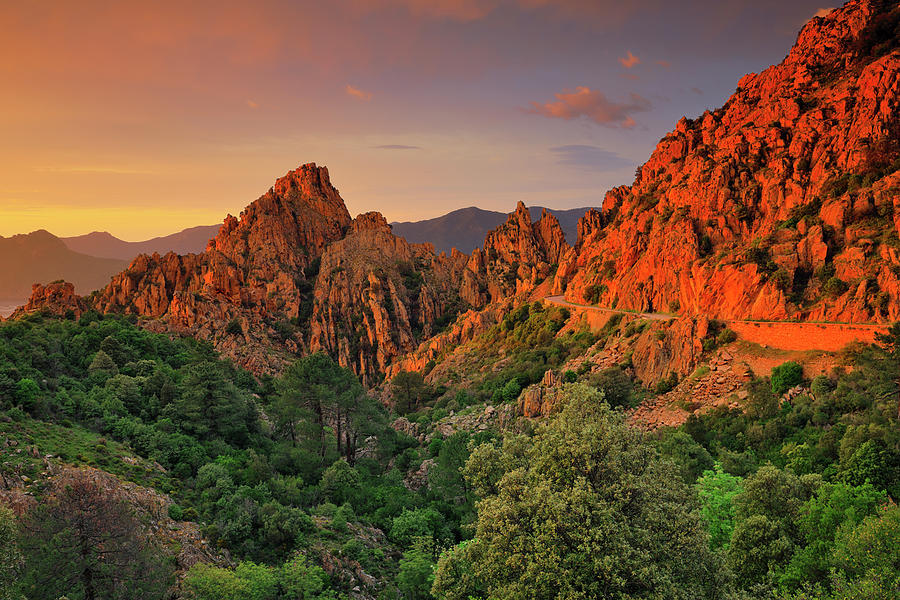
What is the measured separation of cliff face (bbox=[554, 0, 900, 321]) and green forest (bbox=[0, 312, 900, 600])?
9.02 m

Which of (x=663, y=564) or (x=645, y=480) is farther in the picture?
(x=645, y=480)

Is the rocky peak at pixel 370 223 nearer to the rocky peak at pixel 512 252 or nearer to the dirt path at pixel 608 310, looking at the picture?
the rocky peak at pixel 512 252

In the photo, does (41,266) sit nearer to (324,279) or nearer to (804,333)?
(324,279)

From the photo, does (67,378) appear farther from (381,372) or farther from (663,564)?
(381,372)

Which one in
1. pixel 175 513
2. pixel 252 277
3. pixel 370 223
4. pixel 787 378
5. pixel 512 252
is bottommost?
pixel 787 378

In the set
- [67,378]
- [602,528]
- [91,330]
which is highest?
[91,330]

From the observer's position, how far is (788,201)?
5212 centimetres

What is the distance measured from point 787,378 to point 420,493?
3213 cm

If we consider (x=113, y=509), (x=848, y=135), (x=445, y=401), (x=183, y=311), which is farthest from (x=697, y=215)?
(x=183, y=311)

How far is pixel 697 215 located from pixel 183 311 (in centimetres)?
10151

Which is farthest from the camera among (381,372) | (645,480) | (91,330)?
(381,372)

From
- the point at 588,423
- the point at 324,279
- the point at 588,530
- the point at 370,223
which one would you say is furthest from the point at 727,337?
the point at 370,223

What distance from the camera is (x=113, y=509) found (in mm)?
13938

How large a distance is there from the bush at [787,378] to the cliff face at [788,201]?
557 cm
